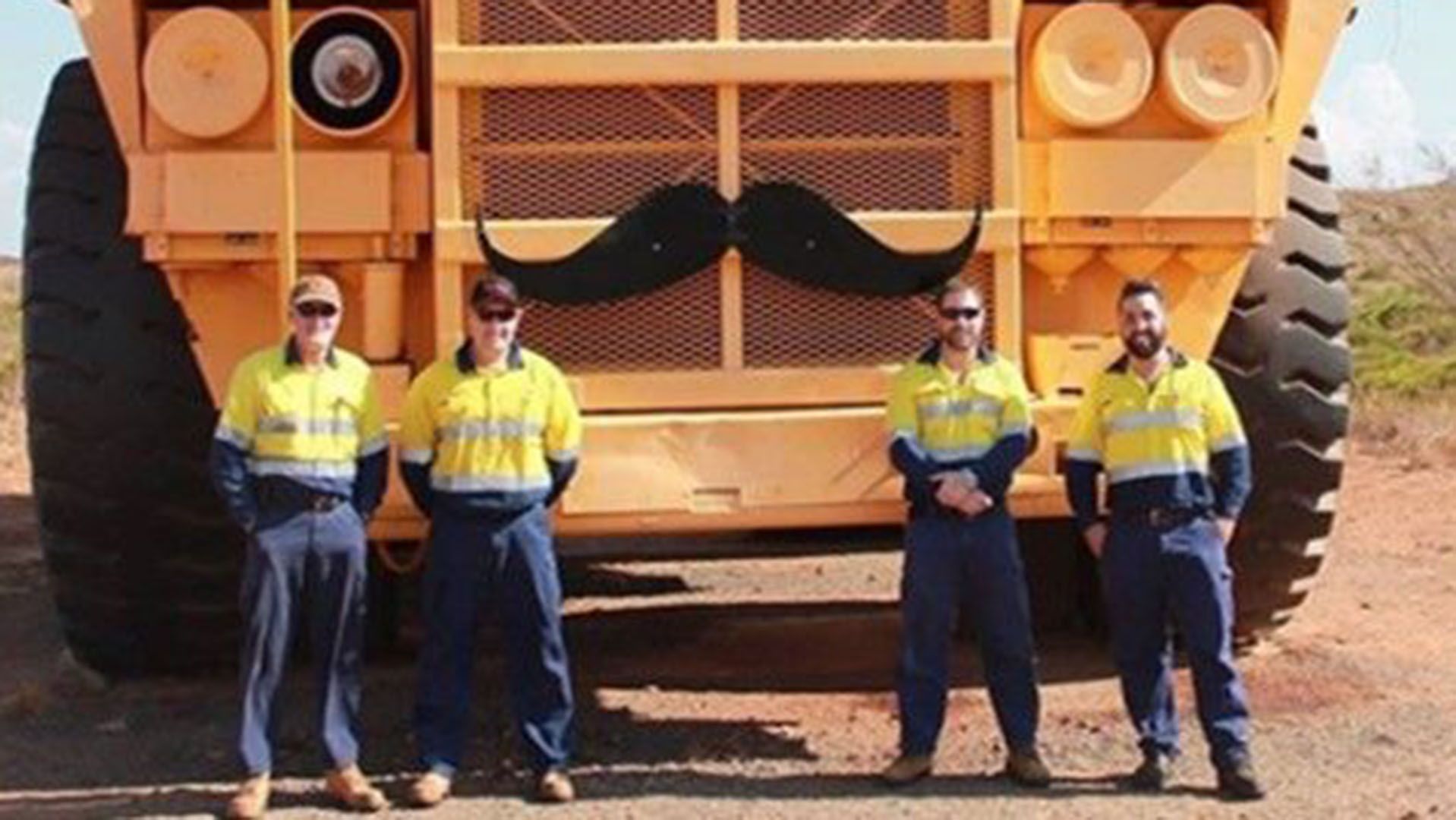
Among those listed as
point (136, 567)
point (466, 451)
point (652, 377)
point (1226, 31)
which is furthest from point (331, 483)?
point (1226, 31)

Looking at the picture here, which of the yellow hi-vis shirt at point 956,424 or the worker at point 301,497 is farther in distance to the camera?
the yellow hi-vis shirt at point 956,424

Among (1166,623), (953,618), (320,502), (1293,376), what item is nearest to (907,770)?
(953,618)

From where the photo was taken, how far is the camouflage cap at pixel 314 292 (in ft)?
19.9

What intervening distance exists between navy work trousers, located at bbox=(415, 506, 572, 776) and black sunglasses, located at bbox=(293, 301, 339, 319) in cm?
64

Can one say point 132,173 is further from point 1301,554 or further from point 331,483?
point 1301,554

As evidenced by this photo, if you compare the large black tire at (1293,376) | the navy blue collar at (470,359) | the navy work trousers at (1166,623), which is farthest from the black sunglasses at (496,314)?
the large black tire at (1293,376)

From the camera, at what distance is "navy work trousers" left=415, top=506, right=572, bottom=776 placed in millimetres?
6289

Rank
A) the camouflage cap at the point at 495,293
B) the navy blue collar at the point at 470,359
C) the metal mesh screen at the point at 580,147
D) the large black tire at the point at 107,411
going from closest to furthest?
the camouflage cap at the point at 495,293, the navy blue collar at the point at 470,359, the metal mesh screen at the point at 580,147, the large black tire at the point at 107,411

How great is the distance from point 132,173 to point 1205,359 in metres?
3.02

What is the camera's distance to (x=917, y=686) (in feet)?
21.2

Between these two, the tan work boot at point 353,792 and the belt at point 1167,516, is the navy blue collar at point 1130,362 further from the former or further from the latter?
the tan work boot at point 353,792

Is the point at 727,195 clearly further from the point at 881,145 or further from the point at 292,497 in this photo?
the point at 292,497

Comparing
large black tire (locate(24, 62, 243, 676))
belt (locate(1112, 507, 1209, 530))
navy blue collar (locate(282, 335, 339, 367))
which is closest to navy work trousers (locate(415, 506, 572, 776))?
navy blue collar (locate(282, 335, 339, 367))

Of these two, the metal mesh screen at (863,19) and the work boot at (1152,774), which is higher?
the metal mesh screen at (863,19)
